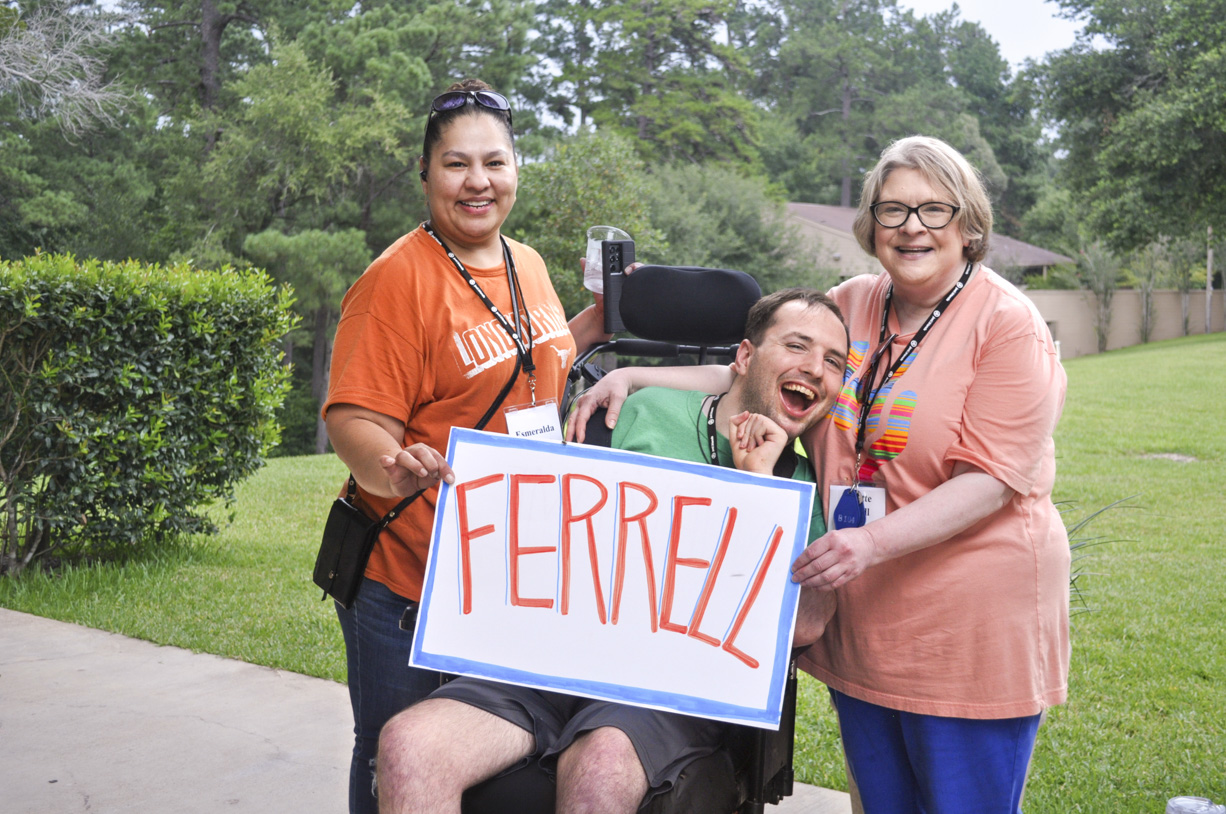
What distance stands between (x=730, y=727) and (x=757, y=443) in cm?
62

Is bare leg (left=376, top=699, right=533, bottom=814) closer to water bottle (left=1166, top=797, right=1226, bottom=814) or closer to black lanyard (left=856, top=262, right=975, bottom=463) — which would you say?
black lanyard (left=856, top=262, right=975, bottom=463)

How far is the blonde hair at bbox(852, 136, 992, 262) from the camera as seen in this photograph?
2.17 m

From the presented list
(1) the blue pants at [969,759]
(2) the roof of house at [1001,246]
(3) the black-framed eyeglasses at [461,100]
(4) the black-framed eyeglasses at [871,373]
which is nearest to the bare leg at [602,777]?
(1) the blue pants at [969,759]

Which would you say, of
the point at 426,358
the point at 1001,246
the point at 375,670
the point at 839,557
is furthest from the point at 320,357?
the point at 1001,246

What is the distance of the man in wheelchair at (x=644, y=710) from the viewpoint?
2041 mm

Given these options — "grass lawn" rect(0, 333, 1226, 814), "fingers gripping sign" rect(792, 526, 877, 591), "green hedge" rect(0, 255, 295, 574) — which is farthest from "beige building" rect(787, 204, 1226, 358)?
"fingers gripping sign" rect(792, 526, 877, 591)

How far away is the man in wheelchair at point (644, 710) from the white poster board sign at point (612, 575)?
0.27 feet

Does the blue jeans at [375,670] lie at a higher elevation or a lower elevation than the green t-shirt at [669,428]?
lower

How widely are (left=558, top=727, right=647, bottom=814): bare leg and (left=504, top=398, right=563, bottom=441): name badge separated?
642mm

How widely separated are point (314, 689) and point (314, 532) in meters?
3.37

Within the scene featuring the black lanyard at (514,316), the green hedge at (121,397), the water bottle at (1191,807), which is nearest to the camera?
the black lanyard at (514,316)

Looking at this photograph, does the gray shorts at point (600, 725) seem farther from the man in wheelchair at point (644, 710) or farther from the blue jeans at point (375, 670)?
the blue jeans at point (375, 670)

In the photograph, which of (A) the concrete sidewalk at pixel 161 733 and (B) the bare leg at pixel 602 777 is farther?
(A) the concrete sidewalk at pixel 161 733

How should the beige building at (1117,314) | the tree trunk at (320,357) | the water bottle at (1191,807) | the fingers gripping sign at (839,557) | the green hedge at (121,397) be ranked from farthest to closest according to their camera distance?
the beige building at (1117,314) → the tree trunk at (320,357) → the green hedge at (121,397) → the water bottle at (1191,807) → the fingers gripping sign at (839,557)
